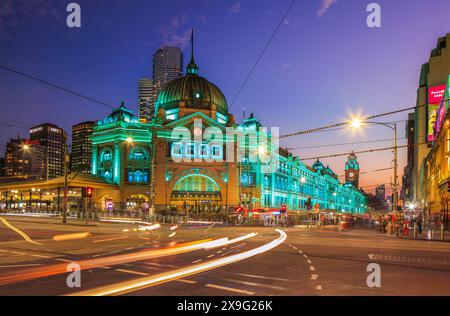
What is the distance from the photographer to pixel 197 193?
3484 inches

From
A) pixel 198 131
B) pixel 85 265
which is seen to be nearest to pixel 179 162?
pixel 198 131

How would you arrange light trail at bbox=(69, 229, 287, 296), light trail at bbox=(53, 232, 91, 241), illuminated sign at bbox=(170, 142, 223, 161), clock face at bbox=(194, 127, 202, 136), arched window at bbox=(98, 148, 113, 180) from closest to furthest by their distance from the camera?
light trail at bbox=(69, 229, 287, 296) → light trail at bbox=(53, 232, 91, 241) → illuminated sign at bbox=(170, 142, 223, 161) → arched window at bbox=(98, 148, 113, 180) → clock face at bbox=(194, 127, 202, 136)

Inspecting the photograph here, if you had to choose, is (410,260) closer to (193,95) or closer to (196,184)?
(196,184)

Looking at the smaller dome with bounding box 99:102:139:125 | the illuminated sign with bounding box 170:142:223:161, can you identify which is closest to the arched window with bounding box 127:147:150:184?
the illuminated sign with bounding box 170:142:223:161

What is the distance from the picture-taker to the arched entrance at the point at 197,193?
287 ft

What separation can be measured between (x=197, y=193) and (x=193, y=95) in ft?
79.5

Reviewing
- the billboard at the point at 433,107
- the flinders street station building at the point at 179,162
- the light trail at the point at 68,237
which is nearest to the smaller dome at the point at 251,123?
the flinders street station building at the point at 179,162

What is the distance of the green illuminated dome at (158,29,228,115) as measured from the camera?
98.0 metres

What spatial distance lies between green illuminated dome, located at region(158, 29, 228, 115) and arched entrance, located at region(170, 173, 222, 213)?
1793cm

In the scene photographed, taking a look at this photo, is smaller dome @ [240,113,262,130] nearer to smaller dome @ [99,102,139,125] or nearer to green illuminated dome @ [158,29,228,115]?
green illuminated dome @ [158,29,228,115]

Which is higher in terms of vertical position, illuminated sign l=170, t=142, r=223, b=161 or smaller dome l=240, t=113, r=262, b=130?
smaller dome l=240, t=113, r=262, b=130

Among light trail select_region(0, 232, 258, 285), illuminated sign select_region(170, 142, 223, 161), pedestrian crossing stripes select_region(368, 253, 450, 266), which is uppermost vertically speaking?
illuminated sign select_region(170, 142, 223, 161)
